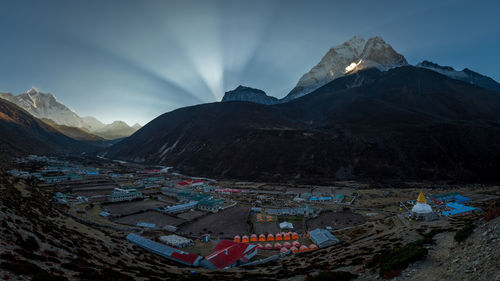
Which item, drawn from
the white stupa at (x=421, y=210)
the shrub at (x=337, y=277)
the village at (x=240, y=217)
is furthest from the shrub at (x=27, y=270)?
the white stupa at (x=421, y=210)

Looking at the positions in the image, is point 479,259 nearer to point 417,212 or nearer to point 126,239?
point 417,212

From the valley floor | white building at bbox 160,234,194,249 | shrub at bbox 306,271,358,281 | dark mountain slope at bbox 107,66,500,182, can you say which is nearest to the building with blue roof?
the valley floor

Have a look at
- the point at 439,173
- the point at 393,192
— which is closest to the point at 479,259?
the point at 393,192

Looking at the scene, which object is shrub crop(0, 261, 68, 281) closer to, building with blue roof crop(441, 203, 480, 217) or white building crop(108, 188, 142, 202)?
building with blue roof crop(441, 203, 480, 217)

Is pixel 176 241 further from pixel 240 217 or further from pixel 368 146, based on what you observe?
pixel 368 146

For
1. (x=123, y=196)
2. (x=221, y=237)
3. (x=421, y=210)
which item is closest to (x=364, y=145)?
(x=421, y=210)

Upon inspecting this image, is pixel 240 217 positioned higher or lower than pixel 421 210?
lower
